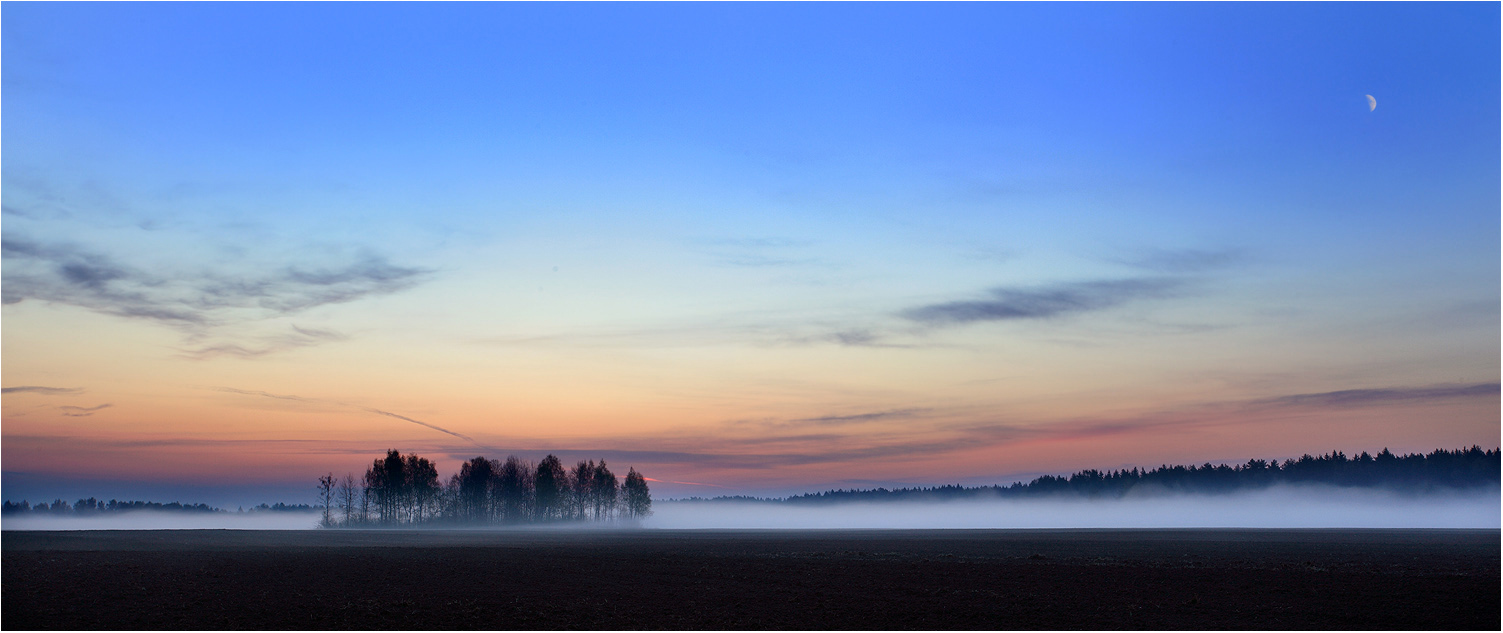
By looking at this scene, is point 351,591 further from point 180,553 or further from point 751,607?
point 180,553

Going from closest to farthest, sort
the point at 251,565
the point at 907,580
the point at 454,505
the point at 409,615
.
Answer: the point at 409,615
the point at 907,580
the point at 251,565
the point at 454,505

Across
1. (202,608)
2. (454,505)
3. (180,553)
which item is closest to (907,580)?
(202,608)

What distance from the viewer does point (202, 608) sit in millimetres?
29453

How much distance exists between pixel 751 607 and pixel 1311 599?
18.0 meters

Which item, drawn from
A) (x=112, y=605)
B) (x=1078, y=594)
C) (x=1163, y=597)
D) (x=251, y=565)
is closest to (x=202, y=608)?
(x=112, y=605)

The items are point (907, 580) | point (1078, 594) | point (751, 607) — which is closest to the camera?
point (751, 607)

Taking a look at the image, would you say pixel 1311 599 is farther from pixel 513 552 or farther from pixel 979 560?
pixel 513 552

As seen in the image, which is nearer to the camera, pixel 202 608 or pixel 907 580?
pixel 202 608

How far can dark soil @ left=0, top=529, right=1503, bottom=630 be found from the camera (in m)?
27.3

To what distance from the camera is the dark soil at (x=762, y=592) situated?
27.3 metres

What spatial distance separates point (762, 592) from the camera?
34.4 m

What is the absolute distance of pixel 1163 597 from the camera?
3170 centimetres

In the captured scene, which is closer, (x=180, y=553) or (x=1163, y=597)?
(x=1163, y=597)

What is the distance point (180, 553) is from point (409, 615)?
37095 millimetres
